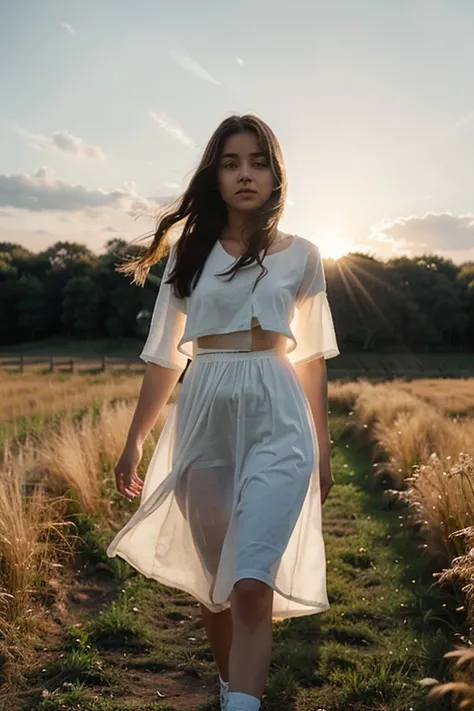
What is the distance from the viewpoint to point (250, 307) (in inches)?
104

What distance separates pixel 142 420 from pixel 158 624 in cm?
172

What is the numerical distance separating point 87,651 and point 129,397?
11.1m

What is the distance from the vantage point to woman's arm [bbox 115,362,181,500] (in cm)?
291

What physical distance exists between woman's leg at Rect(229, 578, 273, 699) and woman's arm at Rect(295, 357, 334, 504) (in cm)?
66

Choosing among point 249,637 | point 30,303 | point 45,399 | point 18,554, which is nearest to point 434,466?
point 18,554

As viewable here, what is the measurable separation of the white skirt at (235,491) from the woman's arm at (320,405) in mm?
120

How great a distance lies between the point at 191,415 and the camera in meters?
2.68

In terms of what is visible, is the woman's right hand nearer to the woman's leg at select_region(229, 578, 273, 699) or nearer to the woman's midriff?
the woman's midriff

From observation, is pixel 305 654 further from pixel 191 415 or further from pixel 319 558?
pixel 191 415

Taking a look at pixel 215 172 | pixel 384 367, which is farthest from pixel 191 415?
pixel 384 367

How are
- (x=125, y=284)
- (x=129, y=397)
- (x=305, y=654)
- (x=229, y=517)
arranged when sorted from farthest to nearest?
(x=125, y=284)
(x=129, y=397)
(x=305, y=654)
(x=229, y=517)

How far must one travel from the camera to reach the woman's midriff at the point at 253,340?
8.75 ft

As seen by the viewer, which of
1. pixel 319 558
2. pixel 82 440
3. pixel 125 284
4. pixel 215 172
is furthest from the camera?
pixel 125 284

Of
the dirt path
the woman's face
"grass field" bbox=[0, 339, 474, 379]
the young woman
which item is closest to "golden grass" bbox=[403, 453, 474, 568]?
the dirt path
